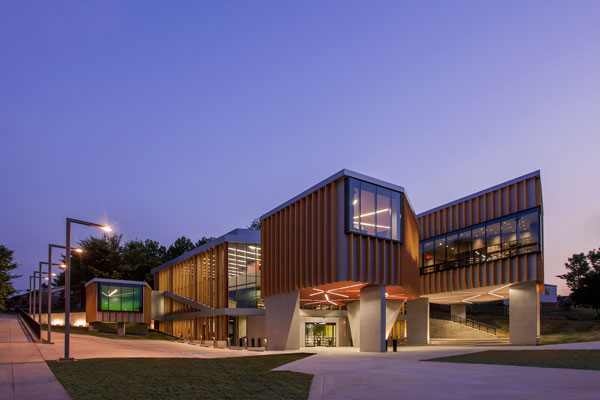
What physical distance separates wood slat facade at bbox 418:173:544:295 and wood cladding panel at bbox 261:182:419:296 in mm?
6506

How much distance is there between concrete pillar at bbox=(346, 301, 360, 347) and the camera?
38.3m

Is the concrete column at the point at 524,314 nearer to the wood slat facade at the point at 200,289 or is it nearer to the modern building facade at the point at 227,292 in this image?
the modern building facade at the point at 227,292

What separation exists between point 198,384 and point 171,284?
1774 inches

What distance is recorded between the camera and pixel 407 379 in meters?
14.7

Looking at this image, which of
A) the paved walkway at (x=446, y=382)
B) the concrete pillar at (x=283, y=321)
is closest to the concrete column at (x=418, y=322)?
the concrete pillar at (x=283, y=321)

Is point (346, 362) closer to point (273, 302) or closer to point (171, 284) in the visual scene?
point (273, 302)

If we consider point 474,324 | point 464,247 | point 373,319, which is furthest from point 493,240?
point 373,319

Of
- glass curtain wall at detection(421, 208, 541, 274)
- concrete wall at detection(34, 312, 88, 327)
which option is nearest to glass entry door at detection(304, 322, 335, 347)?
glass curtain wall at detection(421, 208, 541, 274)

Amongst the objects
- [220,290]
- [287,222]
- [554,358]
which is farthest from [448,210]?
[554,358]

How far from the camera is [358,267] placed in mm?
26312

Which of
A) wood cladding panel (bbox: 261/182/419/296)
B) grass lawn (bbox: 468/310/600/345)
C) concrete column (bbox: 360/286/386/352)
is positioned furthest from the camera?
grass lawn (bbox: 468/310/600/345)

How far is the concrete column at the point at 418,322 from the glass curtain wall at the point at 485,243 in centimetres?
347

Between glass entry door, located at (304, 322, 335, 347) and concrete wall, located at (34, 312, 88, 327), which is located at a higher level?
glass entry door, located at (304, 322, 335, 347)

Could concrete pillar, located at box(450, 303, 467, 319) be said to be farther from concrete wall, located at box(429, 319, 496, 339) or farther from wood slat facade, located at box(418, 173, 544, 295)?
wood slat facade, located at box(418, 173, 544, 295)
